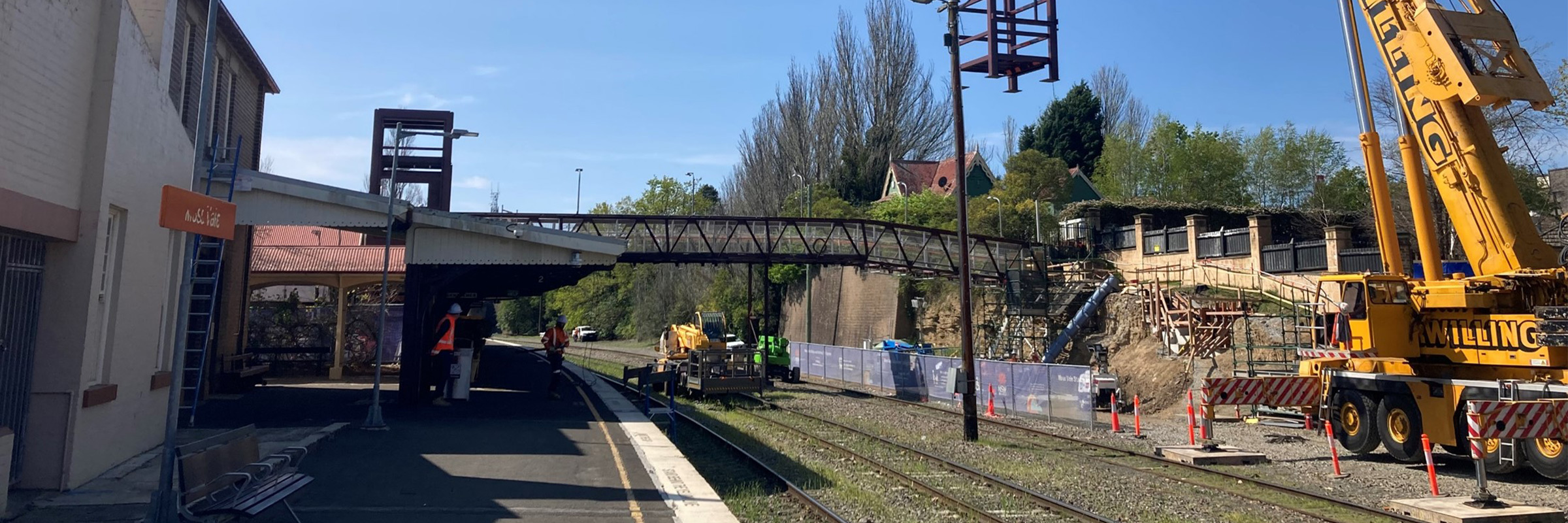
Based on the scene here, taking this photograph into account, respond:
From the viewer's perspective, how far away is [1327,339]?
632 inches

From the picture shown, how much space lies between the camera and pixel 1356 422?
14812 millimetres

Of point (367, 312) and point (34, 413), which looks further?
point (367, 312)

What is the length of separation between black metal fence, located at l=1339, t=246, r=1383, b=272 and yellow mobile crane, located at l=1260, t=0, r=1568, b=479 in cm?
1114

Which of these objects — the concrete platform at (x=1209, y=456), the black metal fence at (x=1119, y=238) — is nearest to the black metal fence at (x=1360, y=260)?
the black metal fence at (x=1119, y=238)

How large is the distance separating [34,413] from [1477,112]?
58.9ft

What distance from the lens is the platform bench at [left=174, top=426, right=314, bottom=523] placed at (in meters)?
6.98

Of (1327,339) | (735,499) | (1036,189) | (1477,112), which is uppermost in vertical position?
(1036,189)

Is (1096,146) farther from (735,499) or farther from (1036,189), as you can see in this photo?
(735,499)

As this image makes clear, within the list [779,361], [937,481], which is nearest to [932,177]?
[779,361]

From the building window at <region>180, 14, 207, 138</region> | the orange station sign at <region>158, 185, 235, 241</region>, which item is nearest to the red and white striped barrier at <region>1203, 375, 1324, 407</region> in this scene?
the orange station sign at <region>158, 185, 235, 241</region>

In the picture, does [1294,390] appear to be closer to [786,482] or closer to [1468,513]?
[1468,513]

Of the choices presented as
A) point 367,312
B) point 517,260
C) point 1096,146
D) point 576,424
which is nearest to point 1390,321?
point 576,424

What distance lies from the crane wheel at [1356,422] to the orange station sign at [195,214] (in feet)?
50.5

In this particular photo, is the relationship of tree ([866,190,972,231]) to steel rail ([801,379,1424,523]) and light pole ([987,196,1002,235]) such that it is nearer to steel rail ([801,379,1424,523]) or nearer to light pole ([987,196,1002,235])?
light pole ([987,196,1002,235])
